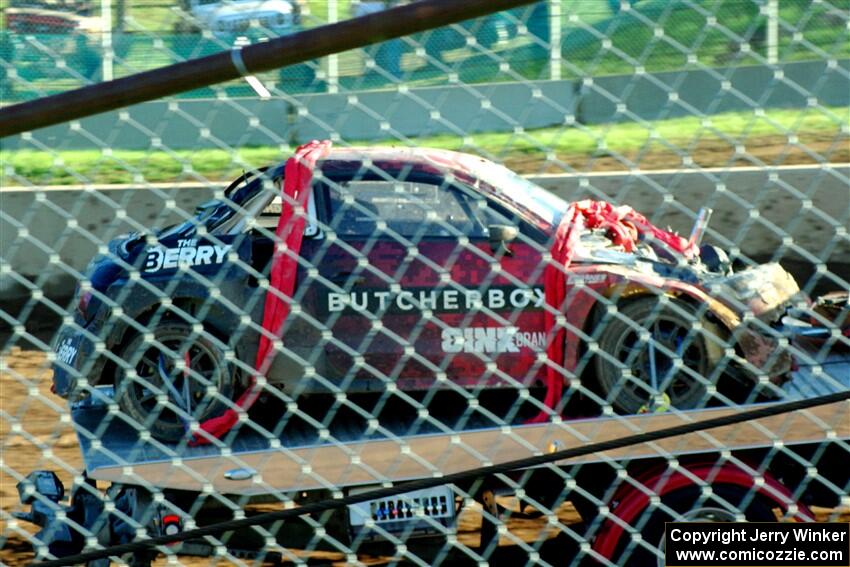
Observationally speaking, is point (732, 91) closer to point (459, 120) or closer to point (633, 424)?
point (459, 120)

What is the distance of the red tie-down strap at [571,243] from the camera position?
18.2 feet

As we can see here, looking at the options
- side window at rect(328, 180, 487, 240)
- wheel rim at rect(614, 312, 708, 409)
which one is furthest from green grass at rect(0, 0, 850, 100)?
wheel rim at rect(614, 312, 708, 409)

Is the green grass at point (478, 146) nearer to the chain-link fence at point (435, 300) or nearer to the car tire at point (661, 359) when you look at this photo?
the chain-link fence at point (435, 300)

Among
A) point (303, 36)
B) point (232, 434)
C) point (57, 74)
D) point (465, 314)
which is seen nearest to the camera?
point (303, 36)

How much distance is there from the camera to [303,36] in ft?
9.01

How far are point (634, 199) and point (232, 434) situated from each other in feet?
18.2

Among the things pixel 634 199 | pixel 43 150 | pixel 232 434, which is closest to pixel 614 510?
pixel 232 434

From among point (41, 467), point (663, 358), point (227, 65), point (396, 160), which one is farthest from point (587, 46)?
point (41, 467)

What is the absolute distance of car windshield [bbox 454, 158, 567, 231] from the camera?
679cm

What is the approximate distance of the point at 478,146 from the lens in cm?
354

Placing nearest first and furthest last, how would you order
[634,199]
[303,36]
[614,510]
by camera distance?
[303,36], [614,510], [634,199]

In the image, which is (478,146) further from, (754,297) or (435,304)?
(435,304)

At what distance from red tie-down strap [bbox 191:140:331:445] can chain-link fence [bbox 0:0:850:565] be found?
0.03 metres

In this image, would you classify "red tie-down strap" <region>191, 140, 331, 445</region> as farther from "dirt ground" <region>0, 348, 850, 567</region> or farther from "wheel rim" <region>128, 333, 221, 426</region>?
"dirt ground" <region>0, 348, 850, 567</region>
